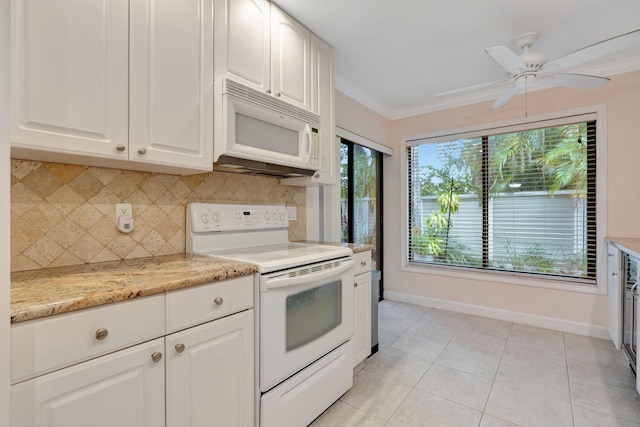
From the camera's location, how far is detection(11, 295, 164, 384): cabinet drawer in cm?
81

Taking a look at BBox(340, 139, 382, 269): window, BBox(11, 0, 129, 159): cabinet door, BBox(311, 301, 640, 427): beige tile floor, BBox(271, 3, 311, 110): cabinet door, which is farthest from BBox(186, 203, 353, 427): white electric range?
BBox(340, 139, 382, 269): window

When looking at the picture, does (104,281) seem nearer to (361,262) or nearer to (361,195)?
(361,262)

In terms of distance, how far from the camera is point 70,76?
3.70 ft

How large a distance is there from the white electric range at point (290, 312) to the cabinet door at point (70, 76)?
2.26 ft

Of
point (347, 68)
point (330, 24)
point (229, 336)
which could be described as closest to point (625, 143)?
point (347, 68)

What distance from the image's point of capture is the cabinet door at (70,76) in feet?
3.38

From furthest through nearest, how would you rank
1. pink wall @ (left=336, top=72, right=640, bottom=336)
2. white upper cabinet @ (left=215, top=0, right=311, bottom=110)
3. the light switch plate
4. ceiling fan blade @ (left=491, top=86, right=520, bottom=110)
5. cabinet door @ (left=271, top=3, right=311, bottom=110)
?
pink wall @ (left=336, top=72, right=640, bottom=336)
the light switch plate
ceiling fan blade @ (left=491, top=86, right=520, bottom=110)
cabinet door @ (left=271, top=3, right=311, bottom=110)
white upper cabinet @ (left=215, top=0, right=311, bottom=110)

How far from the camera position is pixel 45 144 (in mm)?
1082

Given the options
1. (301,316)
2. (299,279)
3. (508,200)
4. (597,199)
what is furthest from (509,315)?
(299,279)

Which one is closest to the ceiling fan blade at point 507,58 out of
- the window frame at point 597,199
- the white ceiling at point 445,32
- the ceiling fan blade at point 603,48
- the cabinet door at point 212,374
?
the ceiling fan blade at point 603,48

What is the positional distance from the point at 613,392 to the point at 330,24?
3.04 m

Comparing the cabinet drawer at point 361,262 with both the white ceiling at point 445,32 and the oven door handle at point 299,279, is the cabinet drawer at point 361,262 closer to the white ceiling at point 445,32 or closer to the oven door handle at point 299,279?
the oven door handle at point 299,279

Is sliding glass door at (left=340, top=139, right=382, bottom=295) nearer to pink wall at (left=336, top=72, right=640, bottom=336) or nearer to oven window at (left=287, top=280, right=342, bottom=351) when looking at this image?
pink wall at (left=336, top=72, right=640, bottom=336)

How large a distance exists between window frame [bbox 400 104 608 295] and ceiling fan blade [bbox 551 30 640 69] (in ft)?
4.10
